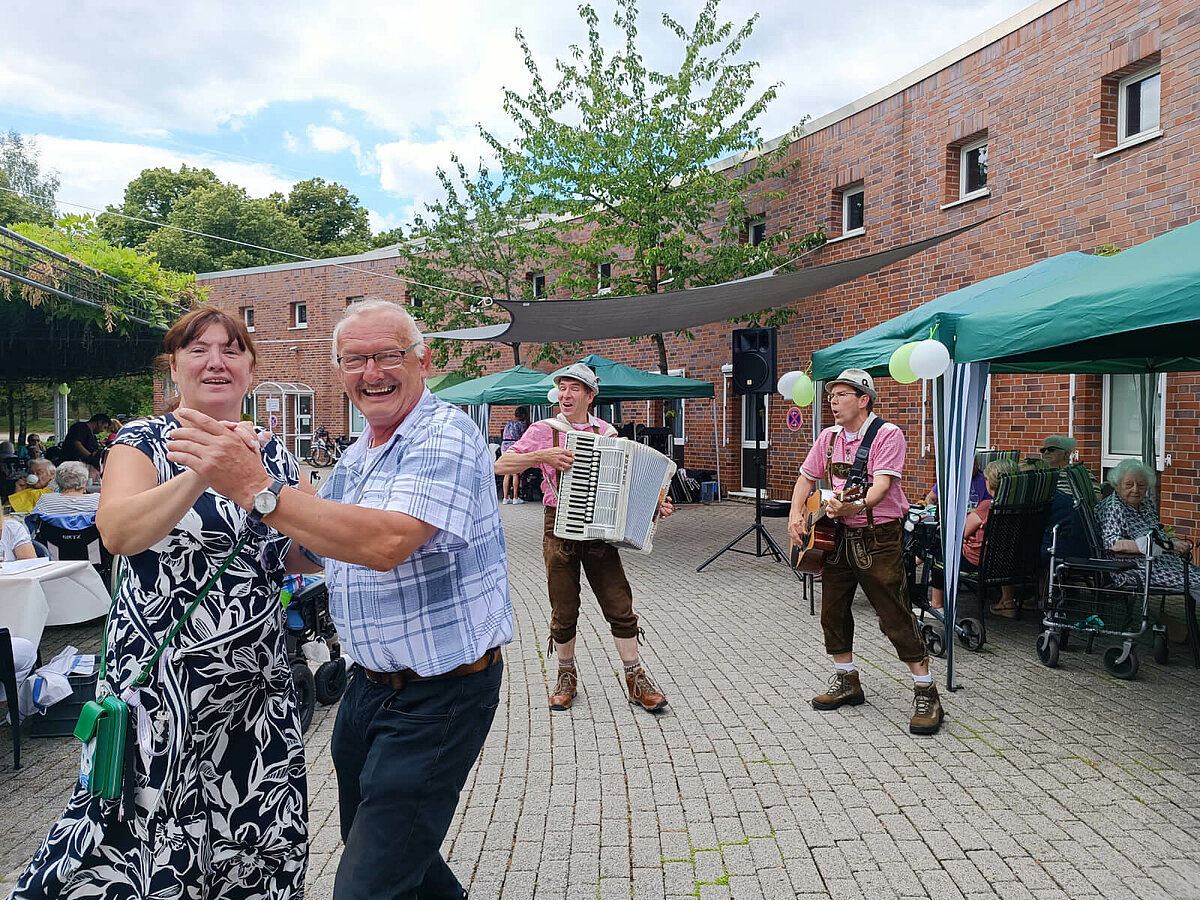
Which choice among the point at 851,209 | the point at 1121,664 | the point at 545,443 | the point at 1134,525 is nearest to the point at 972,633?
the point at 1121,664

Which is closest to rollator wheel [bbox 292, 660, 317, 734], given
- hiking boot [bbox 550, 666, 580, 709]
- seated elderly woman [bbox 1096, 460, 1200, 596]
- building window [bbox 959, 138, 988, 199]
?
hiking boot [bbox 550, 666, 580, 709]

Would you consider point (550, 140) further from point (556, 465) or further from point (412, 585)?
point (412, 585)

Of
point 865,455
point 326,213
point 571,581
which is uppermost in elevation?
point 326,213

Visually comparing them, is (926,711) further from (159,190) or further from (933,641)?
(159,190)

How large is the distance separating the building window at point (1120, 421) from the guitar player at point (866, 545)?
6.96 meters

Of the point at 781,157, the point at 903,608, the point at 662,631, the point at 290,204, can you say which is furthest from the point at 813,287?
the point at 290,204

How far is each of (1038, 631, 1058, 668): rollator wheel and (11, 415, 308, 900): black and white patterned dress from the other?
5.08m

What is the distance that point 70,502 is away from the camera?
23.9ft

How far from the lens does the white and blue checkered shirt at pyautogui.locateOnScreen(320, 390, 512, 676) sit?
190cm

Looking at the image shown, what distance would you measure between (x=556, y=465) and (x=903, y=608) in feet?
6.52

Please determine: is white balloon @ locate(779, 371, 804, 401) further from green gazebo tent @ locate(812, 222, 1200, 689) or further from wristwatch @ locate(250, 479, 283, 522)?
wristwatch @ locate(250, 479, 283, 522)

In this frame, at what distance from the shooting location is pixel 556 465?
4816 millimetres

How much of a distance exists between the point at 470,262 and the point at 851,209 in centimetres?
1170

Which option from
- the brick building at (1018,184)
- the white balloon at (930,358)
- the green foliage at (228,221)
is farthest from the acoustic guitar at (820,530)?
the green foliage at (228,221)
